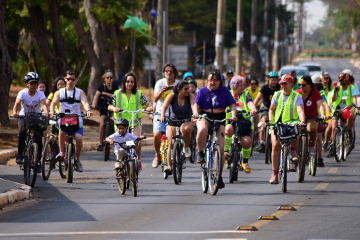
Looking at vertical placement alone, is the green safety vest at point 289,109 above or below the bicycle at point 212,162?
above

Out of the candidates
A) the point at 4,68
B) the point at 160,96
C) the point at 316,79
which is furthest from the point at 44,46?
the point at 316,79

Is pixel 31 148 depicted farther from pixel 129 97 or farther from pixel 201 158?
pixel 201 158

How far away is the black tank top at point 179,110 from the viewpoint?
36.5 feet

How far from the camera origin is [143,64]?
30.9 metres

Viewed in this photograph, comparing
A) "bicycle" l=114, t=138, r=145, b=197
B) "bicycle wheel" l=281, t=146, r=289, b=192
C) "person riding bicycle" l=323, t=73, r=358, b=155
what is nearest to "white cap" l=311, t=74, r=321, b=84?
"person riding bicycle" l=323, t=73, r=358, b=155

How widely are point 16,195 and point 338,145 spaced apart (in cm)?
778

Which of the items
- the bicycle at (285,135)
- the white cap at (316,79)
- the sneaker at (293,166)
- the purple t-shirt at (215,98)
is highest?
the white cap at (316,79)

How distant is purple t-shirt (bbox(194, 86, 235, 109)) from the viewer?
1027 centimetres

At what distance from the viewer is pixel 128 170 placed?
32.4 feet

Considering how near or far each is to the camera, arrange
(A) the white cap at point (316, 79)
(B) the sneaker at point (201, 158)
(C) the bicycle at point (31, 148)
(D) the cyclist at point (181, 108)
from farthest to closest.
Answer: (A) the white cap at point (316, 79) < (D) the cyclist at point (181, 108) < (C) the bicycle at point (31, 148) < (B) the sneaker at point (201, 158)

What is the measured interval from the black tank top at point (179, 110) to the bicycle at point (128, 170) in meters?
1.36

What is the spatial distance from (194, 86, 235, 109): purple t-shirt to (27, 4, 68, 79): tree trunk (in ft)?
42.5

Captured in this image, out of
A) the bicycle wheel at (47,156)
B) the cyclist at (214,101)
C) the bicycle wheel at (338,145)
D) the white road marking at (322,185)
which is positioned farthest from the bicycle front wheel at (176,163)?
the bicycle wheel at (338,145)

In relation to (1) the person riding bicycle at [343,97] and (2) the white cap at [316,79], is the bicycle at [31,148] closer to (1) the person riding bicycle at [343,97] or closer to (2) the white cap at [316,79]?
(2) the white cap at [316,79]
